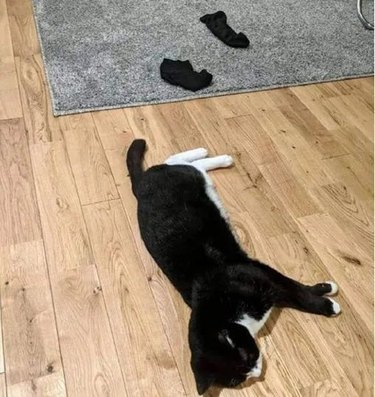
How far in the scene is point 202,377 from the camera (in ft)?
3.54

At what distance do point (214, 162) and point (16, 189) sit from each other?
2.26 ft

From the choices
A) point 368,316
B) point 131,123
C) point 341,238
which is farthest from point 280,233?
point 131,123

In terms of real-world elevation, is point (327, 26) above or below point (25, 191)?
above

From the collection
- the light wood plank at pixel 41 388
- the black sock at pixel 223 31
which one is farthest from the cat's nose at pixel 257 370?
the black sock at pixel 223 31

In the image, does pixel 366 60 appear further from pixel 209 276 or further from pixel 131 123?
pixel 209 276

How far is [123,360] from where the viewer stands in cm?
123

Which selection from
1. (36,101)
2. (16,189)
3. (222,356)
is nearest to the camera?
(222,356)

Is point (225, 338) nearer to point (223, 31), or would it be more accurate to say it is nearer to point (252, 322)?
point (252, 322)

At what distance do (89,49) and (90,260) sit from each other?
3.94 ft

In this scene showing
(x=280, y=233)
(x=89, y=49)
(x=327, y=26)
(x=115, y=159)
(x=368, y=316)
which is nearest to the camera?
(x=368, y=316)

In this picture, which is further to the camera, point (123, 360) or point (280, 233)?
point (280, 233)

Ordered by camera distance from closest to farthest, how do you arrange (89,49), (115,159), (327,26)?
(115,159) → (89,49) → (327,26)

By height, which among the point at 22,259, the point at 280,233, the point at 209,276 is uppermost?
the point at 209,276

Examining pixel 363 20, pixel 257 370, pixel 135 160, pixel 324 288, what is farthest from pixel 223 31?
pixel 257 370
